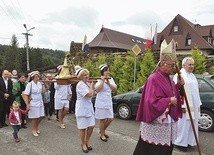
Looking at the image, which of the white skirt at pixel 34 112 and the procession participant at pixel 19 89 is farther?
the procession participant at pixel 19 89

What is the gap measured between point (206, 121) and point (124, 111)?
112 inches

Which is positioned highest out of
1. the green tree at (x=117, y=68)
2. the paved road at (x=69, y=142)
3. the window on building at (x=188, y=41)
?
the window on building at (x=188, y=41)

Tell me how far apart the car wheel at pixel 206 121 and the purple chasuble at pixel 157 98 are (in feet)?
13.1

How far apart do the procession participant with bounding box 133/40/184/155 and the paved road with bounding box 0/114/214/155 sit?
189 cm

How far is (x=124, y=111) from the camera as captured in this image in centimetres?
952

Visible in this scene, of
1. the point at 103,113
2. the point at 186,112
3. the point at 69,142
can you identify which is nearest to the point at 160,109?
the point at 186,112

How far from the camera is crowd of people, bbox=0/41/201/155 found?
3955 millimetres

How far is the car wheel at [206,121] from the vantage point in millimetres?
7637

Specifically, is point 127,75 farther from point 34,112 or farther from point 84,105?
point 84,105

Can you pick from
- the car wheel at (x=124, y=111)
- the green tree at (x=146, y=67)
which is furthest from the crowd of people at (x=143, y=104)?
the green tree at (x=146, y=67)

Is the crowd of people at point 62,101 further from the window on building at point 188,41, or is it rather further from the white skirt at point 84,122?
the window on building at point 188,41

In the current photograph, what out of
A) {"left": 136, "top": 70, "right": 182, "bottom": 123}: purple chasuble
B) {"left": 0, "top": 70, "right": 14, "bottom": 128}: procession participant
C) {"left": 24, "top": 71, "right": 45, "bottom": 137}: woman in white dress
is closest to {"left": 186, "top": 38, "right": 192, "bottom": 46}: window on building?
{"left": 0, "top": 70, "right": 14, "bottom": 128}: procession participant

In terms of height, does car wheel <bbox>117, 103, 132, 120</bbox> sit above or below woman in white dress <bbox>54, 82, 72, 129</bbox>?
below

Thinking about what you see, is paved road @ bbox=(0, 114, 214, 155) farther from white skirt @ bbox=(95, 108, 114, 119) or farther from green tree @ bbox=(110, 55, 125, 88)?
green tree @ bbox=(110, 55, 125, 88)
